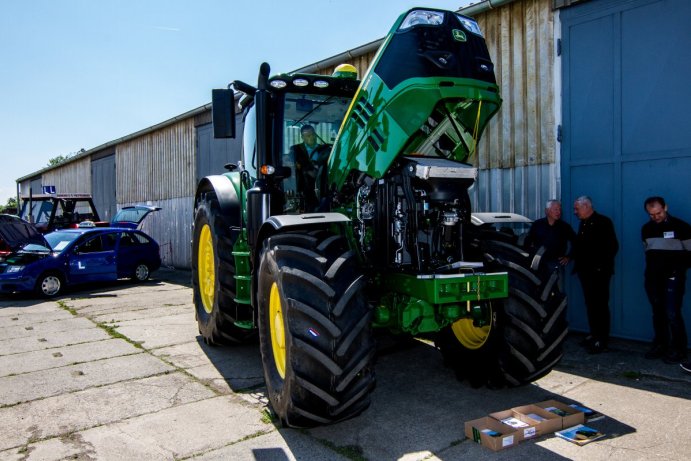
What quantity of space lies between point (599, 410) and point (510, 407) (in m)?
0.68

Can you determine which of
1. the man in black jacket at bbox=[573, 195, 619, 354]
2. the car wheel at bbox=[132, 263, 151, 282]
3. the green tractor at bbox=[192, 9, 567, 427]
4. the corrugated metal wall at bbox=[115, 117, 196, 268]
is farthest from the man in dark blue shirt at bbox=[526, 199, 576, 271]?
the corrugated metal wall at bbox=[115, 117, 196, 268]

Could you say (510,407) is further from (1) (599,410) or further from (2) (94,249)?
(2) (94,249)

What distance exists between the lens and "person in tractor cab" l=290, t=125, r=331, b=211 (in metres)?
5.23

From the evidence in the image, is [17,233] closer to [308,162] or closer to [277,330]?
[308,162]

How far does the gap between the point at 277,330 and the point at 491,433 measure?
1.69m

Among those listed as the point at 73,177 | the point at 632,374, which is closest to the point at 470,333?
the point at 632,374

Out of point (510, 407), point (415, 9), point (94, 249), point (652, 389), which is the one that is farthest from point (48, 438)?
point (94, 249)

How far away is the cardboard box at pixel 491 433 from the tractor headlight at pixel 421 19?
2777mm

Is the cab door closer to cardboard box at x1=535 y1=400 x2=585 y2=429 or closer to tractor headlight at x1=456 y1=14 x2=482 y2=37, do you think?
tractor headlight at x1=456 y1=14 x2=482 y2=37

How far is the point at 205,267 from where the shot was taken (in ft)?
22.9

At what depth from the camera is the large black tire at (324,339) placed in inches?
137

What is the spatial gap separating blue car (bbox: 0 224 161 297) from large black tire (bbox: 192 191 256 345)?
5636mm

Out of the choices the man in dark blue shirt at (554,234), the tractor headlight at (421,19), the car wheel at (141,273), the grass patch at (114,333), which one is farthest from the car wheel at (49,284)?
the tractor headlight at (421,19)

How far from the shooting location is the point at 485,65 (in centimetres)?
401
